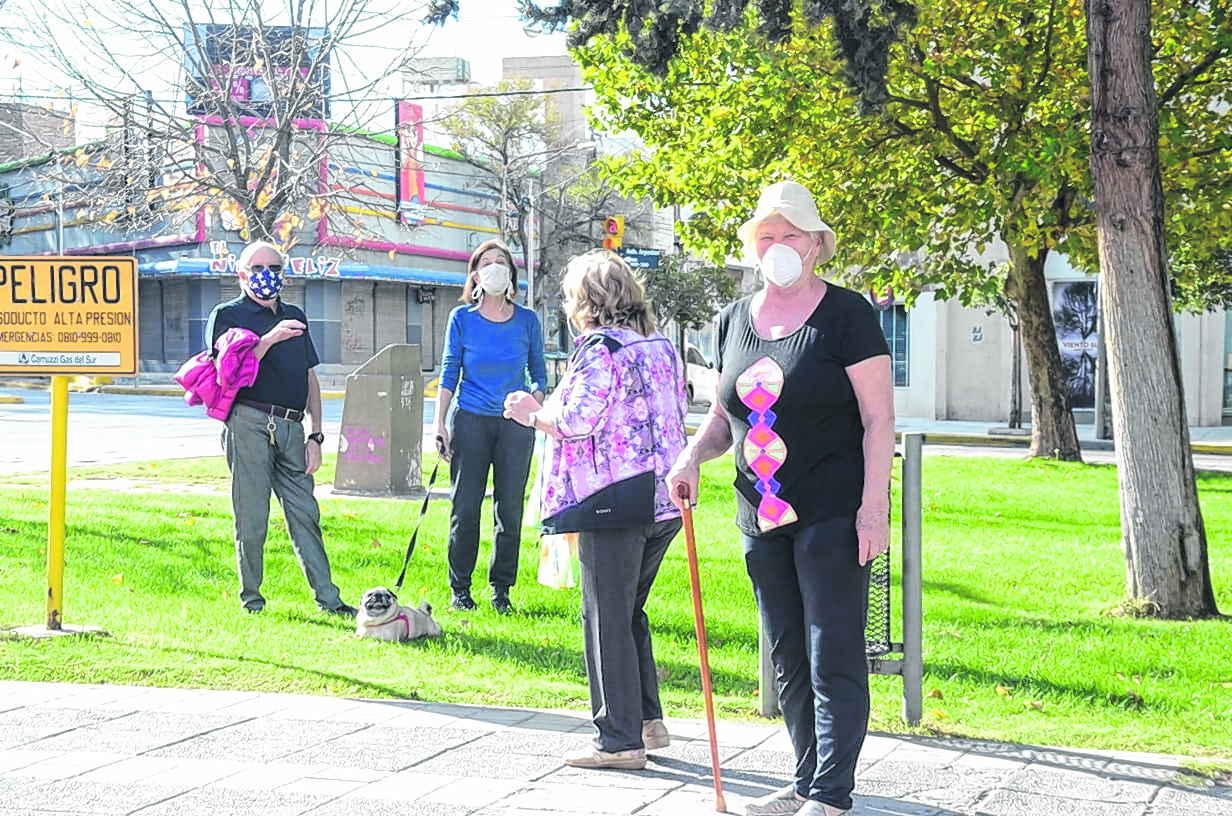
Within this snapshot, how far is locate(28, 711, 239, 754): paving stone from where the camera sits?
5.26 m

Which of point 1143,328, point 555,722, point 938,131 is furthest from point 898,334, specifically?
point 555,722

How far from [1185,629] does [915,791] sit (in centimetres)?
372

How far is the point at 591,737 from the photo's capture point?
540cm

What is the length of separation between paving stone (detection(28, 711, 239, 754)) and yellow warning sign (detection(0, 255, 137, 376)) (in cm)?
226

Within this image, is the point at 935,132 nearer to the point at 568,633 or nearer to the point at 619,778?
the point at 568,633

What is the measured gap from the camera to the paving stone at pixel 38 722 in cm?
539

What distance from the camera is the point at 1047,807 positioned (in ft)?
15.0

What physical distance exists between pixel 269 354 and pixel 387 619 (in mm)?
1503

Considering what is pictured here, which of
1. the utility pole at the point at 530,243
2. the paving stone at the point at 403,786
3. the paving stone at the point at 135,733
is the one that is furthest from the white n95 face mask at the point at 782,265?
the utility pole at the point at 530,243

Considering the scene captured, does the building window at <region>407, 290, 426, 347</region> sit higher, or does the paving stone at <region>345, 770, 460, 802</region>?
the building window at <region>407, 290, 426, 347</region>

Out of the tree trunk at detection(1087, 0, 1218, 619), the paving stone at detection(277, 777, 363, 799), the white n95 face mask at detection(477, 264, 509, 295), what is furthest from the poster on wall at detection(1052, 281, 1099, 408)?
the paving stone at detection(277, 777, 363, 799)

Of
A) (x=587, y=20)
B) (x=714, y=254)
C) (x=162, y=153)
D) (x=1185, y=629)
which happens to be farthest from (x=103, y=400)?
(x=1185, y=629)

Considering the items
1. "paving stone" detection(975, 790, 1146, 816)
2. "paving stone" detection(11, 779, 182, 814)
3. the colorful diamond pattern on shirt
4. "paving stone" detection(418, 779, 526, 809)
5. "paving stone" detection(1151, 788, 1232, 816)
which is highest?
the colorful diamond pattern on shirt

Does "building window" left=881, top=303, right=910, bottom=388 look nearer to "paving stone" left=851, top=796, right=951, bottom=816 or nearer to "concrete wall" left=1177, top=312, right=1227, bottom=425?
"concrete wall" left=1177, top=312, right=1227, bottom=425
